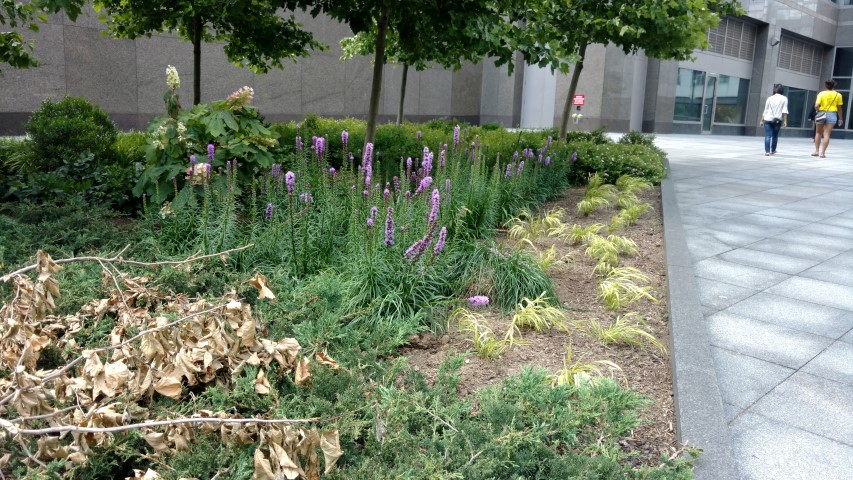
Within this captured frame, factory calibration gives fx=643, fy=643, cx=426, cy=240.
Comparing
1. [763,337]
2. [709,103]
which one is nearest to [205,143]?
[763,337]

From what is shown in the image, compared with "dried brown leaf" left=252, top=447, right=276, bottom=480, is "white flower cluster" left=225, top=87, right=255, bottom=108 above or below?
above

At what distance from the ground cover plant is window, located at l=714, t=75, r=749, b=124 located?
30.7 m

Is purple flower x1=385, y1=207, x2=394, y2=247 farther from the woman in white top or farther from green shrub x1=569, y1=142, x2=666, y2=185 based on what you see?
the woman in white top

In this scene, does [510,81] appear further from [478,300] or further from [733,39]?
[478,300]

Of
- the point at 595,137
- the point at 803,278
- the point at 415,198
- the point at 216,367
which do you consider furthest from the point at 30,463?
the point at 595,137

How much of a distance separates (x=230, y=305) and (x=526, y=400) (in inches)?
52.4

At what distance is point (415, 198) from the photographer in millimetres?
4797

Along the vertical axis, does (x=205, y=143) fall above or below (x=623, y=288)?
above

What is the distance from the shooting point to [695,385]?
3145 millimetres

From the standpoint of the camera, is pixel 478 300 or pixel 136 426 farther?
pixel 478 300

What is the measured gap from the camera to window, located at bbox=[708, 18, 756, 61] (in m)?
30.0

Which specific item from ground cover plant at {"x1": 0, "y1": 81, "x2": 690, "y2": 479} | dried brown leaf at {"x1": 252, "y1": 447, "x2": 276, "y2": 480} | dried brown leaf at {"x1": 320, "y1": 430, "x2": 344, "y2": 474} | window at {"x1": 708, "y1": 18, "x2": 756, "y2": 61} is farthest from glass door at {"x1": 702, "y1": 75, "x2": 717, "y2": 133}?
dried brown leaf at {"x1": 252, "y1": 447, "x2": 276, "y2": 480}

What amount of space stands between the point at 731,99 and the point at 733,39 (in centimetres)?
295

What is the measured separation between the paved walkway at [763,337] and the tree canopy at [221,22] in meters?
5.39
